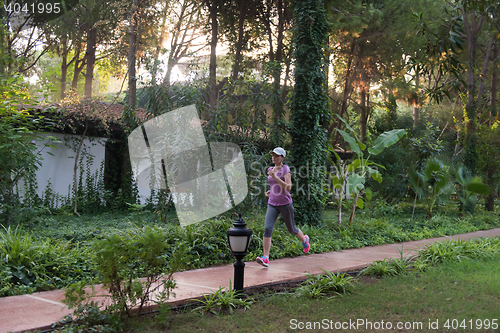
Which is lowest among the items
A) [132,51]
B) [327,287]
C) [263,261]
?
[263,261]

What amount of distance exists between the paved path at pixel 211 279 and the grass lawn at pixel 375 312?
0.58 metres

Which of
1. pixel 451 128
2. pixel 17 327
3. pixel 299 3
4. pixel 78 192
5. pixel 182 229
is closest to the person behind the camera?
pixel 17 327

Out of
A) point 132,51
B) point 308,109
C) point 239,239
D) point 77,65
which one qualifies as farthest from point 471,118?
point 77,65

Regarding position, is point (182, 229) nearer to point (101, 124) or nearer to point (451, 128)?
point (101, 124)

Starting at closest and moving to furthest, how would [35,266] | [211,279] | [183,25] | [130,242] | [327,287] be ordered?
[130,242] < [327,287] < [35,266] < [211,279] < [183,25]

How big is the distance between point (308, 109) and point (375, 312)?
6882 millimetres

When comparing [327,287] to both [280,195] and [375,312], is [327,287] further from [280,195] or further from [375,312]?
[280,195]

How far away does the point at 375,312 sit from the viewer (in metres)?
3.93

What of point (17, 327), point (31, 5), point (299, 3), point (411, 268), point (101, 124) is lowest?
point (411, 268)

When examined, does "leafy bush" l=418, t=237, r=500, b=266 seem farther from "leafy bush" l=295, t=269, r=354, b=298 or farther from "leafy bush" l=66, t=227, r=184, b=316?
"leafy bush" l=66, t=227, r=184, b=316

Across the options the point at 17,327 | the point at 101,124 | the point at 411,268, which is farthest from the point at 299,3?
the point at 17,327

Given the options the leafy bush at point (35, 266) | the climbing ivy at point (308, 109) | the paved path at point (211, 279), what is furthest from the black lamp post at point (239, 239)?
the climbing ivy at point (308, 109)

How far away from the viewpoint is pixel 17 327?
3.32m

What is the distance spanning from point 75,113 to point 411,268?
9.28m
